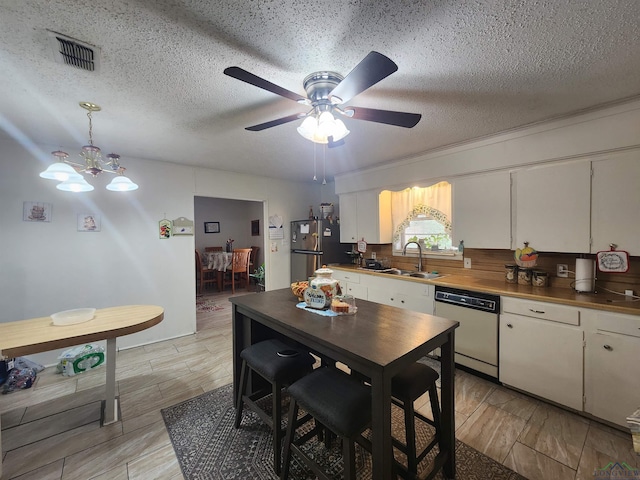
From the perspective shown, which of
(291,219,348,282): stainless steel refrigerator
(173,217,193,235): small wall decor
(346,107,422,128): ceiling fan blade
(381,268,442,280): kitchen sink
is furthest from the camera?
(291,219,348,282): stainless steel refrigerator

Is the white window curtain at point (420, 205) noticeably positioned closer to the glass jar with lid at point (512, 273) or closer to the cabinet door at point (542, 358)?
the glass jar with lid at point (512, 273)

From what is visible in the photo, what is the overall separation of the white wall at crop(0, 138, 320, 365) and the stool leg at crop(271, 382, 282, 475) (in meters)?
2.62

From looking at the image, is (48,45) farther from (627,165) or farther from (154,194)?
(627,165)

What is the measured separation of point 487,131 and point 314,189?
10.0 ft

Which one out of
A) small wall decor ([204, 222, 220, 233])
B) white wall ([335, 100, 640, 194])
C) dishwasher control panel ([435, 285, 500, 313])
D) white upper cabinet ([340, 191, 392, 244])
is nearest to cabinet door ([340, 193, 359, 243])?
white upper cabinet ([340, 191, 392, 244])

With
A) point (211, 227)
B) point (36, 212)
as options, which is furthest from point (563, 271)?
point (211, 227)

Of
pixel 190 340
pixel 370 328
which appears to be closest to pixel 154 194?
pixel 190 340

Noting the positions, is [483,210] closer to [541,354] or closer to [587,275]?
[587,275]

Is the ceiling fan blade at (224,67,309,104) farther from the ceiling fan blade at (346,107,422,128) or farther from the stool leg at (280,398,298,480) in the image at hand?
the stool leg at (280,398,298,480)

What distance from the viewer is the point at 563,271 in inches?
95.8

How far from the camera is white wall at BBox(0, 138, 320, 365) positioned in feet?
8.61

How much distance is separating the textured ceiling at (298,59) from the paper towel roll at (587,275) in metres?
1.22

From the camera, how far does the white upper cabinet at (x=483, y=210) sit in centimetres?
255

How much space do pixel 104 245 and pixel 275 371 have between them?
2.81 m
